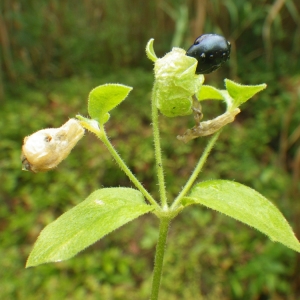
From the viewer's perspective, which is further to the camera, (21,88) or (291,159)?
(21,88)

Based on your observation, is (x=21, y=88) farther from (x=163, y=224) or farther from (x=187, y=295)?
(x=163, y=224)

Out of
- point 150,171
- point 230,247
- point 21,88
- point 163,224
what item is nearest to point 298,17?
point 150,171

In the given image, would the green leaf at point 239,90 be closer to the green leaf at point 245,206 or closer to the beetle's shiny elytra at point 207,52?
the beetle's shiny elytra at point 207,52

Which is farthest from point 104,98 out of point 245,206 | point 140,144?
point 140,144

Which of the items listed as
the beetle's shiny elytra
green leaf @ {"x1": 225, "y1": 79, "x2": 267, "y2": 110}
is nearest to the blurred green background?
green leaf @ {"x1": 225, "y1": 79, "x2": 267, "y2": 110}

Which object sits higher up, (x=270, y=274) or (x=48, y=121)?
(x=48, y=121)

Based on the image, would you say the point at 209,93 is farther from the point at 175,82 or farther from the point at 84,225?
the point at 84,225

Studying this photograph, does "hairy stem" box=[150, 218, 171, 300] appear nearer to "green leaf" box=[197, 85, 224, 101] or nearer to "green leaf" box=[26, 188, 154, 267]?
"green leaf" box=[26, 188, 154, 267]
